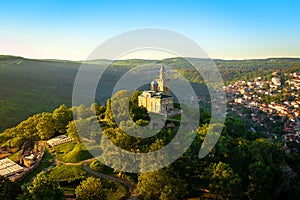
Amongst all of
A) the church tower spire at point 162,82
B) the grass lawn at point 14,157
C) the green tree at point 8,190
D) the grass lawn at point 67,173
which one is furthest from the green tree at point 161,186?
the church tower spire at point 162,82

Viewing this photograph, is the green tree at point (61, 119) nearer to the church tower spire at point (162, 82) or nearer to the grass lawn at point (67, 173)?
the grass lawn at point (67, 173)

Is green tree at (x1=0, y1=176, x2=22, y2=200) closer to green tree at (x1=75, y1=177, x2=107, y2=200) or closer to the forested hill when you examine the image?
green tree at (x1=75, y1=177, x2=107, y2=200)

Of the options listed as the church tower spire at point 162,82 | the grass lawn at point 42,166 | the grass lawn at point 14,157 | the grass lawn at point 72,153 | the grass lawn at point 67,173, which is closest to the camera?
the grass lawn at point 67,173

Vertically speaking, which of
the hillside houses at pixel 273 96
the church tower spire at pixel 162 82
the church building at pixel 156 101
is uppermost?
the church tower spire at pixel 162 82

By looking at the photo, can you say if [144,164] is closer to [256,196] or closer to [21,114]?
[256,196]

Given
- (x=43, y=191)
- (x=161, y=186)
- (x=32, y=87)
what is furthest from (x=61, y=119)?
(x=32, y=87)

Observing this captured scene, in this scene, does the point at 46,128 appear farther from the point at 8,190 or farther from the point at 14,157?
the point at 8,190

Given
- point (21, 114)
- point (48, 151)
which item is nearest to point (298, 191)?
point (48, 151)
